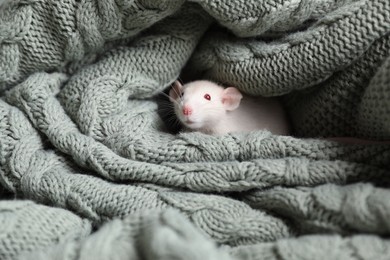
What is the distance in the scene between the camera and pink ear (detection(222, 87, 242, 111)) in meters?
0.94

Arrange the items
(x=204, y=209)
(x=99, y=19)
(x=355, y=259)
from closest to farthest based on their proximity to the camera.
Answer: (x=355, y=259) < (x=204, y=209) < (x=99, y=19)

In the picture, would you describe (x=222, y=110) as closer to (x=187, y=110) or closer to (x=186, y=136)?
(x=187, y=110)

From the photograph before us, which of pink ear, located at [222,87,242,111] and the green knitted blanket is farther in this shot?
pink ear, located at [222,87,242,111]

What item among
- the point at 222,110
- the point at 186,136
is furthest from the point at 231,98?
the point at 186,136

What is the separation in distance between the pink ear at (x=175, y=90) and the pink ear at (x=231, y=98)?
0.10 m

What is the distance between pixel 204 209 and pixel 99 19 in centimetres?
38

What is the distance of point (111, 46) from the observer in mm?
915

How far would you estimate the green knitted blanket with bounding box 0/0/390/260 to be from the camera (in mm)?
646

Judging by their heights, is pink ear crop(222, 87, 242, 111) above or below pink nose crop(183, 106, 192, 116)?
above

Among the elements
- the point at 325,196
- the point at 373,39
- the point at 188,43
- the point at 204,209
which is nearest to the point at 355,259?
the point at 325,196

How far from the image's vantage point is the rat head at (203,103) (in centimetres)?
95

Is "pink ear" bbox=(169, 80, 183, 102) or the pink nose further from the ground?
"pink ear" bbox=(169, 80, 183, 102)

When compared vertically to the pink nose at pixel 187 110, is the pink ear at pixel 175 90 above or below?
above

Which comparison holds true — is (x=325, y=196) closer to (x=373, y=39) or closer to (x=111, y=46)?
(x=373, y=39)
